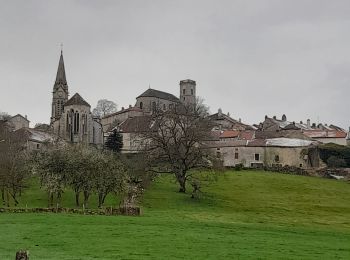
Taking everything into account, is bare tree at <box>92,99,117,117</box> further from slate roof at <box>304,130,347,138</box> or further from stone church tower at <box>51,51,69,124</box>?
slate roof at <box>304,130,347,138</box>

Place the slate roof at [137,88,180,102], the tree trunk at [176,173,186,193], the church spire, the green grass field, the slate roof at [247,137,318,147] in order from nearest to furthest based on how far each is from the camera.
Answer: the green grass field, the tree trunk at [176,173,186,193], the slate roof at [247,137,318,147], the church spire, the slate roof at [137,88,180,102]

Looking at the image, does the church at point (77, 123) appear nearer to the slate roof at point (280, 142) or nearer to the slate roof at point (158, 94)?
the slate roof at point (158, 94)

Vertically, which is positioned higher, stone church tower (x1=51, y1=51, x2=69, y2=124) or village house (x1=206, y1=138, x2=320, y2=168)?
stone church tower (x1=51, y1=51, x2=69, y2=124)

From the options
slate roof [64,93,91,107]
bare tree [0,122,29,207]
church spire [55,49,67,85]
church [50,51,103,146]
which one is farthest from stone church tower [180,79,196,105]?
bare tree [0,122,29,207]

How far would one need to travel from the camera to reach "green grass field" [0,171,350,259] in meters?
24.3

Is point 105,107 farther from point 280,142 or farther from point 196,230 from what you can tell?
point 196,230

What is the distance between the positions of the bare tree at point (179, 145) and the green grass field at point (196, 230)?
3.14m

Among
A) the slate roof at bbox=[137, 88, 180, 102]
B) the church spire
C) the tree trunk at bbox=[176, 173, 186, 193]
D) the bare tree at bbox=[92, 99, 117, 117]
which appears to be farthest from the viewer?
the bare tree at bbox=[92, 99, 117, 117]

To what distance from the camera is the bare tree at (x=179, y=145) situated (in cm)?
6356

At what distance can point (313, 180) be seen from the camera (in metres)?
84.6

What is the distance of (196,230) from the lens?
3372 cm

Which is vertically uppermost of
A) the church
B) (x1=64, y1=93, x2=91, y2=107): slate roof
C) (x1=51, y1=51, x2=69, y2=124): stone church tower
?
(x1=51, y1=51, x2=69, y2=124): stone church tower

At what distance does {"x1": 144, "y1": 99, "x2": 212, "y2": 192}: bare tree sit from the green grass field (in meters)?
3.14

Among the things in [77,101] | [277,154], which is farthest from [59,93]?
[277,154]
